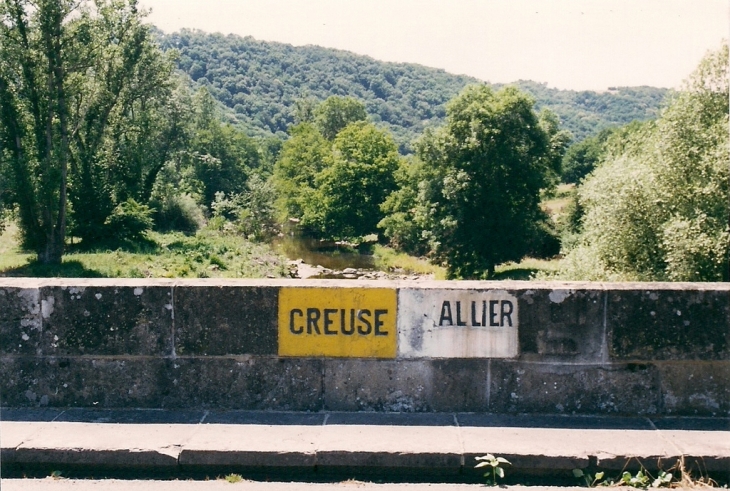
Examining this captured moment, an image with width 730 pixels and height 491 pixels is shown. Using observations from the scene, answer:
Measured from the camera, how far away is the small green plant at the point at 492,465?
13.0 feet

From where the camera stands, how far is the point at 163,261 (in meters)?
35.9

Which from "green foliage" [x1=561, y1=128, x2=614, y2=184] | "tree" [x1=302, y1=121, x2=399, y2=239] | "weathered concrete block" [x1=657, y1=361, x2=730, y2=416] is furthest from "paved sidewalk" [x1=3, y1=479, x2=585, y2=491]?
"green foliage" [x1=561, y1=128, x2=614, y2=184]

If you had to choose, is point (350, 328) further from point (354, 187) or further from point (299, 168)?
point (299, 168)

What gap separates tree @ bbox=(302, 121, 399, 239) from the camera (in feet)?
171

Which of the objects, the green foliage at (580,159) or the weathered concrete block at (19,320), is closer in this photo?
the weathered concrete block at (19,320)

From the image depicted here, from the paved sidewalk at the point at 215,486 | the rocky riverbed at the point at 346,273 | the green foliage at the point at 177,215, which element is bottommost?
the rocky riverbed at the point at 346,273

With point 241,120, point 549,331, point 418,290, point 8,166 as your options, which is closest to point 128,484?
point 418,290

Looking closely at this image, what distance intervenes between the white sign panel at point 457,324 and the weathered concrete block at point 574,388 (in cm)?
17

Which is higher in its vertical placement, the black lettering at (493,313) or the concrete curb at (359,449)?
the black lettering at (493,313)

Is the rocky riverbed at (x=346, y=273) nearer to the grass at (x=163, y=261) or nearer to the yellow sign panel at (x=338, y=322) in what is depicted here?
the grass at (x=163, y=261)

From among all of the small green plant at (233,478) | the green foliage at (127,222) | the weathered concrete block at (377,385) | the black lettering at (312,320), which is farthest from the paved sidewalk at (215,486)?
the green foliage at (127,222)

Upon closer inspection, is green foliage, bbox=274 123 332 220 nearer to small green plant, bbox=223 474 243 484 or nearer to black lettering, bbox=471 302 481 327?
black lettering, bbox=471 302 481 327

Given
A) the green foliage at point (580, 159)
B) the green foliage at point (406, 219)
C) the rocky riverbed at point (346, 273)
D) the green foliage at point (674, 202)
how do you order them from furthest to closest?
the green foliage at point (580, 159), the green foliage at point (406, 219), the rocky riverbed at point (346, 273), the green foliage at point (674, 202)

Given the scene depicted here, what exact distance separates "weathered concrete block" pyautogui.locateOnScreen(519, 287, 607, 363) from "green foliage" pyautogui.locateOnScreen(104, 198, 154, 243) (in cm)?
3969
